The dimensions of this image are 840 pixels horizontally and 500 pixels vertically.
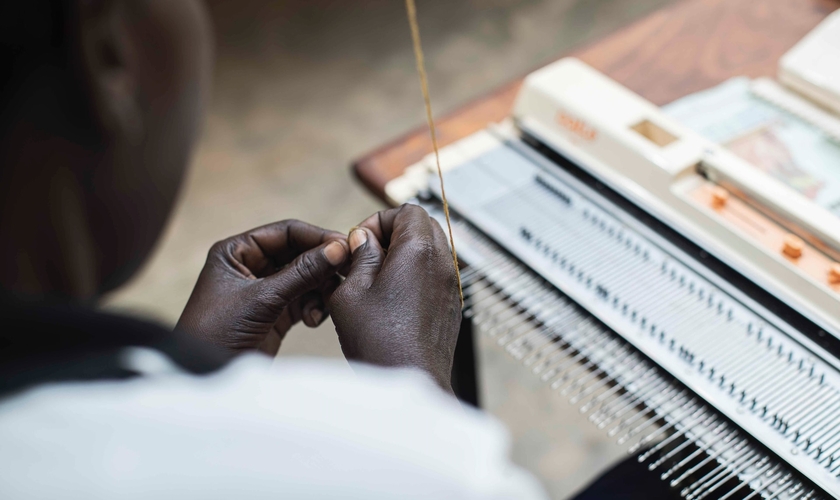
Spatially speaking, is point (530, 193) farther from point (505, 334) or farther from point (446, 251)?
point (446, 251)

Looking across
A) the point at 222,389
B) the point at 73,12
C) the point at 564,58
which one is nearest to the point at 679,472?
the point at 564,58

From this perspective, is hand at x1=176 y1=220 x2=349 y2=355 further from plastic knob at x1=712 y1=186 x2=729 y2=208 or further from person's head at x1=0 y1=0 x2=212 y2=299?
plastic knob at x1=712 y1=186 x2=729 y2=208

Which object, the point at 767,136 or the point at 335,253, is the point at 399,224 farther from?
the point at 767,136

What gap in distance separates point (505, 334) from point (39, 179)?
694 mm

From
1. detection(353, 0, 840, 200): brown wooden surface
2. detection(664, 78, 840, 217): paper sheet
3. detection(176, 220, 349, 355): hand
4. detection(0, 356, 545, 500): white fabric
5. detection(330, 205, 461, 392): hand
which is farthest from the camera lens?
detection(353, 0, 840, 200): brown wooden surface

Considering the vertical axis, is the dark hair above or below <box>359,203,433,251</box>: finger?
above

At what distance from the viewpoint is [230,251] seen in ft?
3.18

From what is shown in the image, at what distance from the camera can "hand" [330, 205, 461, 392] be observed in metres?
0.79

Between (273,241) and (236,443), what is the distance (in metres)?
0.59

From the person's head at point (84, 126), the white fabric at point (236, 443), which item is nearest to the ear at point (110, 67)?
the person's head at point (84, 126)

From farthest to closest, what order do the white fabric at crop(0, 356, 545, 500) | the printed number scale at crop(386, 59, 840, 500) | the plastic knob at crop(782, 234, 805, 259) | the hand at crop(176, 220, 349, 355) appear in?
the plastic knob at crop(782, 234, 805, 259)
the printed number scale at crop(386, 59, 840, 500)
the hand at crop(176, 220, 349, 355)
the white fabric at crop(0, 356, 545, 500)

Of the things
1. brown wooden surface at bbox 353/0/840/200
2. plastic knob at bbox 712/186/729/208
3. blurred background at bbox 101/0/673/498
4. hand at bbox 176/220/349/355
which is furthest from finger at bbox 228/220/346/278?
blurred background at bbox 101/0/673/498

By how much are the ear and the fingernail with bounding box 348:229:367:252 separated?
0.40 meters

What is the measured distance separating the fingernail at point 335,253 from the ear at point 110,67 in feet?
1.27
